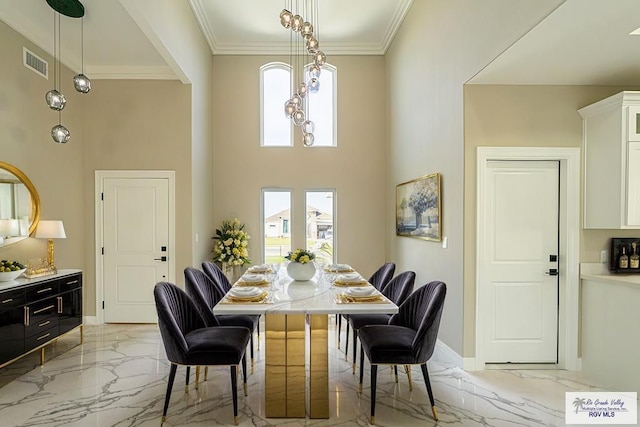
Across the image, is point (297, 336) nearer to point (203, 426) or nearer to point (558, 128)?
point (203, 426)

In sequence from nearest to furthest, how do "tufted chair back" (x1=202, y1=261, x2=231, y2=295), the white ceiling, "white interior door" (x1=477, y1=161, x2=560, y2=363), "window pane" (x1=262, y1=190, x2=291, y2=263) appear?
the white ceiling
"white interior door" (x1=477, y1=161, x2=560, y2=363)
"tufted chair back" (x1=202, y1=261, x2=231, y2=295)
"window pane" (x1=262, y1=190, x2=291, y2=263)

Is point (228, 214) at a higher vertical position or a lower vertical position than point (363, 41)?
lower

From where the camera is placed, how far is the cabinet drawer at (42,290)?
354cm

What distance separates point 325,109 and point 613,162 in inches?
166

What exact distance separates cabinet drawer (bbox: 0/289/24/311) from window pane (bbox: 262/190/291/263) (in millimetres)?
3425

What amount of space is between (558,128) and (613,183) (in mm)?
675

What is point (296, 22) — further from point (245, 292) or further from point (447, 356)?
point (447, 356)

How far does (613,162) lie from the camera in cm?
328

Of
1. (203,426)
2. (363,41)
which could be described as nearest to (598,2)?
(203,426)

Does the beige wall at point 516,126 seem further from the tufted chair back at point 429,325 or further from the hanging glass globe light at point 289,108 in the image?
the hanging glass globe light at point 289,108

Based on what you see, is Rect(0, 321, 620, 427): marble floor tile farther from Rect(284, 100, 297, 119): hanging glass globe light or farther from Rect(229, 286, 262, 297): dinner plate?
Rect(284, 100, 297, 119): hanging glass globe light

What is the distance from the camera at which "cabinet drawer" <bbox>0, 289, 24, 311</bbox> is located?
3.19m

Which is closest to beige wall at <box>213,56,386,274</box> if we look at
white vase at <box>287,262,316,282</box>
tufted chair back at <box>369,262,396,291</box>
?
tufted chair back at <box>369,262,396,291</box>

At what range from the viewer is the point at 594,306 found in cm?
344
